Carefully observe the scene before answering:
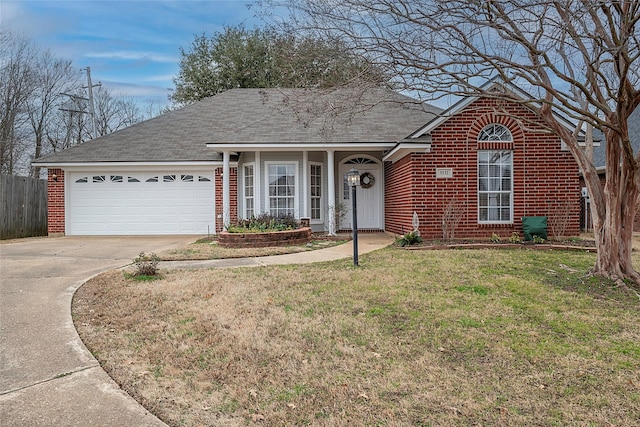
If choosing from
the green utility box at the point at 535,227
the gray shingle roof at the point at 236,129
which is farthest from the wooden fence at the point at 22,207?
the green utility box at the point at 535,227

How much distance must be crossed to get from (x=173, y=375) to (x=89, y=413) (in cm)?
73

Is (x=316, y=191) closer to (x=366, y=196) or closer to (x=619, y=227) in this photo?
(x=366, y=196)

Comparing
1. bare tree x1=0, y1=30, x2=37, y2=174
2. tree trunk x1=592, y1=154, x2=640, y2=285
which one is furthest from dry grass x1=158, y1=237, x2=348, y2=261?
bare tree x1=0, y1=30, x2=37, y2=174

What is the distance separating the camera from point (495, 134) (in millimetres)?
11617

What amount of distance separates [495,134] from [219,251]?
787 centimetres

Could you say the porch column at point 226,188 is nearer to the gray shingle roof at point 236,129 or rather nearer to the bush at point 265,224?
the gray shingle roof at point 236,129

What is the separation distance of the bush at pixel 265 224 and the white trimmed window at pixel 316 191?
1.41 meters

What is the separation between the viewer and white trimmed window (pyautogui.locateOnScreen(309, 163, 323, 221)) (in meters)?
14.5

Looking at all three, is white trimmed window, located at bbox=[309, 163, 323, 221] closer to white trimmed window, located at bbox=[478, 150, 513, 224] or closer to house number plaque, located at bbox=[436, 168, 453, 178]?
house number plaque, located at bbox=[436, 168, 453, 178]

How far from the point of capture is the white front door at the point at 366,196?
1502 centimetres

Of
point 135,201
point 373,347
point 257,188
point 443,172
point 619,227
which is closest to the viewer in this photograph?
point 373,347

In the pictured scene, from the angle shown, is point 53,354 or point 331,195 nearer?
point 53,354

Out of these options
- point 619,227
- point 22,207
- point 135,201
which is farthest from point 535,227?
point 22,207

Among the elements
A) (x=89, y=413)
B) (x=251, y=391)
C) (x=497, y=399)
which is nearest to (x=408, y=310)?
(x=497, y=399)
